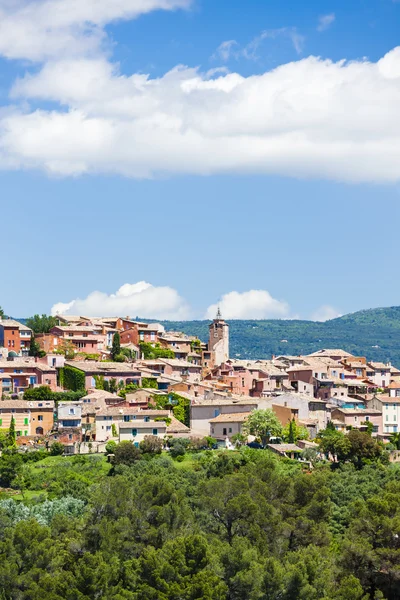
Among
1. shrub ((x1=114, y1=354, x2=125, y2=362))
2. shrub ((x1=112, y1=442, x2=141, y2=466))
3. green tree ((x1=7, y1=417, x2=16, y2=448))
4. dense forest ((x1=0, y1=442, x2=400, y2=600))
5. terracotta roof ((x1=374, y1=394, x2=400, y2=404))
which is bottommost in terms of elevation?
dense forest ((x1=0, y1=442, x2=400, y2=600))

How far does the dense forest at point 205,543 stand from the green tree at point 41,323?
3498 cm

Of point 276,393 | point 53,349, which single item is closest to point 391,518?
point 276,393

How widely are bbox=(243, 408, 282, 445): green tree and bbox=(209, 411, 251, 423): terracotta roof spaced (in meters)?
1.21

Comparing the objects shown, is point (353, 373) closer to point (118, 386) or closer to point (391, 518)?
point (118, 386)

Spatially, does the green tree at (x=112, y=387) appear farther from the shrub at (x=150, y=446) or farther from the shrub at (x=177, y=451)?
the shrub at (x=177, y=451)

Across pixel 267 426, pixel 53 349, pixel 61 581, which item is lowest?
pixel 61 581

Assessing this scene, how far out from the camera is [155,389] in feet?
274

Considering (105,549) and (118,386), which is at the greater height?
(118,386)

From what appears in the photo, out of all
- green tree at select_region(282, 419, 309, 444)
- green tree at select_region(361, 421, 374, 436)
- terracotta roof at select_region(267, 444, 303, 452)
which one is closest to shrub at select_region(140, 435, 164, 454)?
terracotta roof at select_region(267, 444, 303, 452)

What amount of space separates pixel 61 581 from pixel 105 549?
10.5 ft

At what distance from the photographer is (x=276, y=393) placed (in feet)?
290

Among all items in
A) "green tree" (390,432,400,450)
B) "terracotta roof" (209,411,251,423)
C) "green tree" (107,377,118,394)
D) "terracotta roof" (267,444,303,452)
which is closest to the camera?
"terracotta roof" (267,444,303,452)

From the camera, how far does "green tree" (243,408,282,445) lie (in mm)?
76375

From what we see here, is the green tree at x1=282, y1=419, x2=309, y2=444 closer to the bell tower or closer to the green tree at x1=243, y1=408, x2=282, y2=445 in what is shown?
the green tree at x1=243, y1=408, x2=282, y2=445
